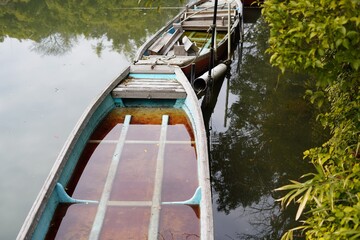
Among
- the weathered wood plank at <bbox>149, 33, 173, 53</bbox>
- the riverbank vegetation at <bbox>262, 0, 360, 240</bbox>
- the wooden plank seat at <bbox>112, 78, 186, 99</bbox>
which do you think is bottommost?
the riverbank vegetation at <bbox>262, 0, 360, 240</bbox>

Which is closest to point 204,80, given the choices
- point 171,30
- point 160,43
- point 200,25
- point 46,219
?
point 160,43

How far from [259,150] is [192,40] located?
4.49 m

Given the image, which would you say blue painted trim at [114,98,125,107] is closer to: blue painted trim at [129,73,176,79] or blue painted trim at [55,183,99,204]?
blue painted trim at [129,73,176,79]

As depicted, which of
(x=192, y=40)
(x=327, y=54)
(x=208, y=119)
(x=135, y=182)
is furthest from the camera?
(x=192, y=40)

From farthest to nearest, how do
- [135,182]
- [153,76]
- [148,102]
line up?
[153,76] < [148,102] < [135,182]

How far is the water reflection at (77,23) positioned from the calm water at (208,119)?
0.34ft

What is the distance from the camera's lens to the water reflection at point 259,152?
5270 millimetres

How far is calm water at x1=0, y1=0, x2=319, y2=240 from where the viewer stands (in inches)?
217

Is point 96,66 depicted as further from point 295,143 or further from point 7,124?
point 295,143

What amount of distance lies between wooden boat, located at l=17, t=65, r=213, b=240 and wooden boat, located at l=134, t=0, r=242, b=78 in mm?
982

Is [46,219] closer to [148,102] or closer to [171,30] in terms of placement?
[148,102]

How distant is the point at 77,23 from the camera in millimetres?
15414

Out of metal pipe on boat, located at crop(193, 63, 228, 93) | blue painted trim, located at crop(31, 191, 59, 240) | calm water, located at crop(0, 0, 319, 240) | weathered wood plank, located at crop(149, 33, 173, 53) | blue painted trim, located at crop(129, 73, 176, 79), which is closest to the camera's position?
blue painted trim, located at crop(31, 191, 59, 240)

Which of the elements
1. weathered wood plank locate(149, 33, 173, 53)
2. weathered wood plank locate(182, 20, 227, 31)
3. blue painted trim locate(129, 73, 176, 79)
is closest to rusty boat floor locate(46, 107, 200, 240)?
blue painted trim locate(129, 73, 176, 79)
